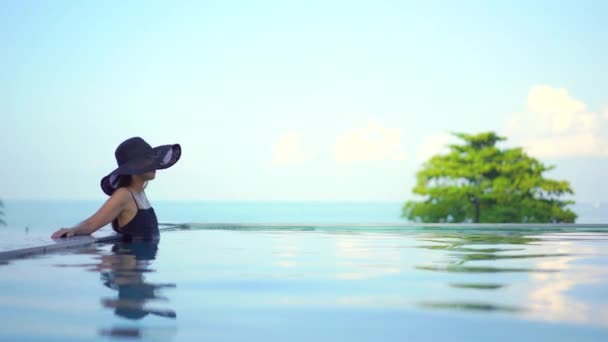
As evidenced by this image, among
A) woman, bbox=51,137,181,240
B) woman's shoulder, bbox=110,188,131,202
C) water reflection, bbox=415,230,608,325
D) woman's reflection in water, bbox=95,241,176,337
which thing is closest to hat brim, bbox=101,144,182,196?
woman, bbox=51,137,181,240

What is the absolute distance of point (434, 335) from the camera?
245 cm

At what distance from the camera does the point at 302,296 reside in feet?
11.1

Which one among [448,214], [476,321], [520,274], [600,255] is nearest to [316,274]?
[520,274]

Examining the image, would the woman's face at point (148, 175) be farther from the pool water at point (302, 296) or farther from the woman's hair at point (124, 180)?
the pool water at point (302, 296)

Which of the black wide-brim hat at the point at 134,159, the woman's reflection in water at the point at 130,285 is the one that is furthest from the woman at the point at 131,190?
the woman's reflection in water at the point at 130,285

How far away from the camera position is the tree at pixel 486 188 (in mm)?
34156

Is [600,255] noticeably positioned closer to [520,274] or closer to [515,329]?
[520,274]

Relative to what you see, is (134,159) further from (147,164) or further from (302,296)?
(302,296)

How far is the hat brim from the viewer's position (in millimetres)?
6309

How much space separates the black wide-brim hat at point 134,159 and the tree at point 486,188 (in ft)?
94.3

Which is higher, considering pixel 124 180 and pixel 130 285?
pixel 124 180

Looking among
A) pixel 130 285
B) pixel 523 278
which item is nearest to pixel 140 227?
pixel 130 285

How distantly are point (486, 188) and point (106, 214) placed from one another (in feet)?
100

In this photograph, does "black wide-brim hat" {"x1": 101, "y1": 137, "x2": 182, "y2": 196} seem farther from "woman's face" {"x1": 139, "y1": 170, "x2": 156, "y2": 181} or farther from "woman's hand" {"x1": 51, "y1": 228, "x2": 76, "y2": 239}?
"woman's hand" {"x1": 51, "y1": 228, "x2": 76, "y2": 239}
